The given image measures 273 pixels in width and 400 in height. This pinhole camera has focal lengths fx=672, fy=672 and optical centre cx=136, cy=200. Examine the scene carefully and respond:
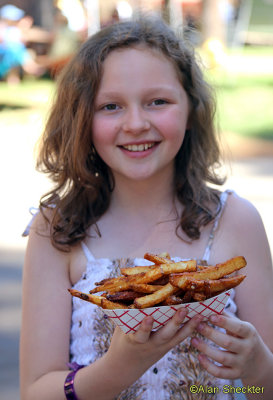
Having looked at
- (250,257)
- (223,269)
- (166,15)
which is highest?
(166,15)

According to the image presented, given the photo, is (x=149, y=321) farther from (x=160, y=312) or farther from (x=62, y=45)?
(x=62, y=45)

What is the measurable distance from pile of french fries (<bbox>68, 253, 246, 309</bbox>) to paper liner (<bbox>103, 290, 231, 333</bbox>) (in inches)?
0.5

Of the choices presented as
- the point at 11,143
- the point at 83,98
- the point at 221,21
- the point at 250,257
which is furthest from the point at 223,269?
the point at 221,21

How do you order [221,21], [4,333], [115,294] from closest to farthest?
[115,294] → [4,333] → [221,21]

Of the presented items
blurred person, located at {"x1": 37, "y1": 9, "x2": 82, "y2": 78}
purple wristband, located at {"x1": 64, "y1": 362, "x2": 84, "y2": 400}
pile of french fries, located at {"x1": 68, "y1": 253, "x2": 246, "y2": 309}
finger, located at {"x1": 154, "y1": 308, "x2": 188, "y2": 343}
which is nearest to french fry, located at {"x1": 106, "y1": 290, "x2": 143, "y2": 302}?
pile of french fries, located at {"x1": 68, "y1": 253, "x2": 246, "y2": 309}

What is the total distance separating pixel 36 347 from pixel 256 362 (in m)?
0.70

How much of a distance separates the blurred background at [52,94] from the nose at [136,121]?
61 centimetres

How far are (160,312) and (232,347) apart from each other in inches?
10.6

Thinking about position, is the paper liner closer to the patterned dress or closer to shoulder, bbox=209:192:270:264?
the patterned dress

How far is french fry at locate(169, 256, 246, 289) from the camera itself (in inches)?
61.7

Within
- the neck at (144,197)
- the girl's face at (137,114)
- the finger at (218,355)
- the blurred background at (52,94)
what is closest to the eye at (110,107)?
the girl's face at (137,114)

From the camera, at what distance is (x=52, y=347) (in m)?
2.13

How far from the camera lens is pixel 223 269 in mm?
1631

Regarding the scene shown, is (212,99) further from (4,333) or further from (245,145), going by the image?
(245,145)
